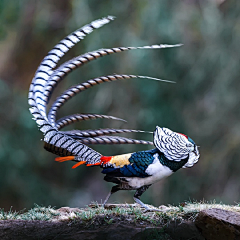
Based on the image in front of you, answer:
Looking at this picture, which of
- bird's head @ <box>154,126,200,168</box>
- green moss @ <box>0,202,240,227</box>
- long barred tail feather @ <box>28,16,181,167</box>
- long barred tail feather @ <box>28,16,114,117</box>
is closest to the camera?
green moss @ <box>0,202,240,227</box>

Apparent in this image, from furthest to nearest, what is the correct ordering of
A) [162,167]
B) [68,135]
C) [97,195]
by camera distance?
[97,195] → [68,135] → [162,167]

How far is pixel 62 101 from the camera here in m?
3.53

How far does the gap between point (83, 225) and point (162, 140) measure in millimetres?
904

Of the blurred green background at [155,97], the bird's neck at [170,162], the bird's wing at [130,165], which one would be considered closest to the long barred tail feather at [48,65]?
the bird's wing at [130,165]

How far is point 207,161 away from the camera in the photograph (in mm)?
6719

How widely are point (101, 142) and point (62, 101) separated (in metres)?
0.50

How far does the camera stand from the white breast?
3139 mm

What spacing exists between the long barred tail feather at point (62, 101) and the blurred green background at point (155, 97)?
115 inches

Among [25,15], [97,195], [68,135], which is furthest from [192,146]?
[25,15]

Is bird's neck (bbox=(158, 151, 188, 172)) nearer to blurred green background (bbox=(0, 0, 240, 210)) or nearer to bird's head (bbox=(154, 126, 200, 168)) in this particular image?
bird's head (bbox=(154, 126, 200, 168))

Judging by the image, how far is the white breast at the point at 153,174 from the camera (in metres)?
3.14

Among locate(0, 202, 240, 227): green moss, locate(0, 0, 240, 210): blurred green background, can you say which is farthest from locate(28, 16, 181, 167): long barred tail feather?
locate(0, 0, 240, 210): blurred green background

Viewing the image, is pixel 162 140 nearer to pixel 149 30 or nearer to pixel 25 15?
pixel 149 30

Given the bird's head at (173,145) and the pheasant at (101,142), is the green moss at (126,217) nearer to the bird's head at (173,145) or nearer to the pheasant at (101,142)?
the pheasant at (101,142)
